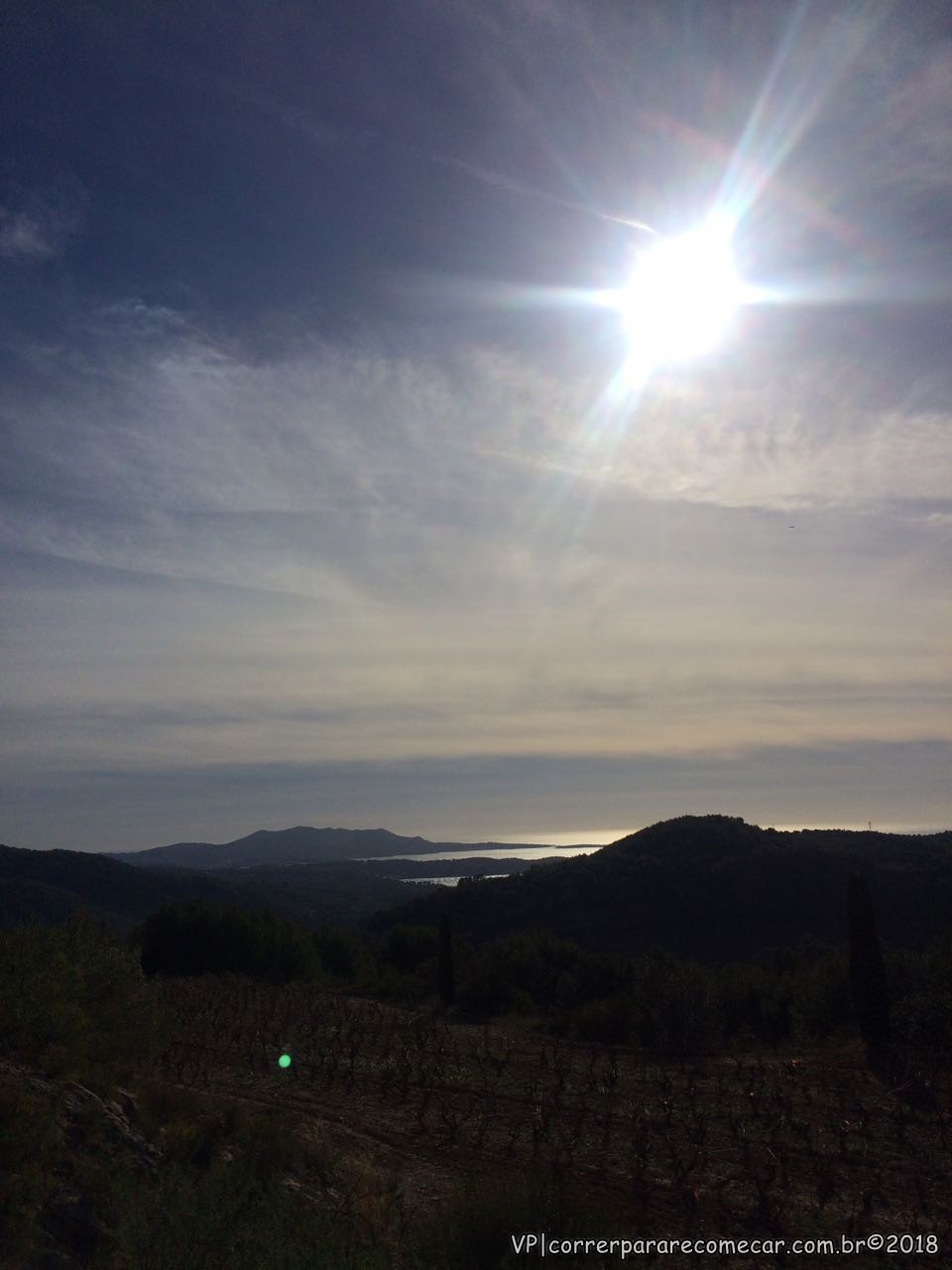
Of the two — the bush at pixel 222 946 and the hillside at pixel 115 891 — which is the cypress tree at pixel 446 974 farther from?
the hillside at pixel 115 891

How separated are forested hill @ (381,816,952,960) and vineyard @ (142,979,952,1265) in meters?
26.9

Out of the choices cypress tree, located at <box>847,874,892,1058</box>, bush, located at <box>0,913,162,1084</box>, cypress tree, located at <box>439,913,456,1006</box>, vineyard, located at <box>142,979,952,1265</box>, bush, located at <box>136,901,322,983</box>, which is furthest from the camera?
bush, located at <box>136,901,322,983</box>

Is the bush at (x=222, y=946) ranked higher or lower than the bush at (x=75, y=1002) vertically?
lower

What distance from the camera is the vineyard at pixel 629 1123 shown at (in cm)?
866

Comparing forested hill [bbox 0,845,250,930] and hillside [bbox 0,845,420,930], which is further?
forested hill [bbox 0,845,250,930]

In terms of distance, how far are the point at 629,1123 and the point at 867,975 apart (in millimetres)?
9894

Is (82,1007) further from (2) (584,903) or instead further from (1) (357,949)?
(2) (584,903)

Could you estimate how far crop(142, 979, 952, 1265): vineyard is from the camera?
866 cm

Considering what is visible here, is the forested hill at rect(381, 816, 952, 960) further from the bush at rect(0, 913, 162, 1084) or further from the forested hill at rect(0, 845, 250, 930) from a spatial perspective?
the bush at rect(0, 913, 162, 1084)

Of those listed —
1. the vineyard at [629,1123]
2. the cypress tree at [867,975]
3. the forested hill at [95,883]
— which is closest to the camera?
the vineyard at [629,1123]

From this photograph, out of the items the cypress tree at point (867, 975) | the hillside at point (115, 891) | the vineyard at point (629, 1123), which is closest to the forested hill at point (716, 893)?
the cypress tree at point (867, 975)

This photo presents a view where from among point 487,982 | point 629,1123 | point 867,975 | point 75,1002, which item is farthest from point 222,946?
point 629,1123

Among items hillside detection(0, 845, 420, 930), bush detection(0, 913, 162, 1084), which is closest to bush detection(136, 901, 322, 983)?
bush detection(0, 913, 162, 1084)

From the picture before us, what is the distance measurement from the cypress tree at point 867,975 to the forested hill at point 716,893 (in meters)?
20.6
